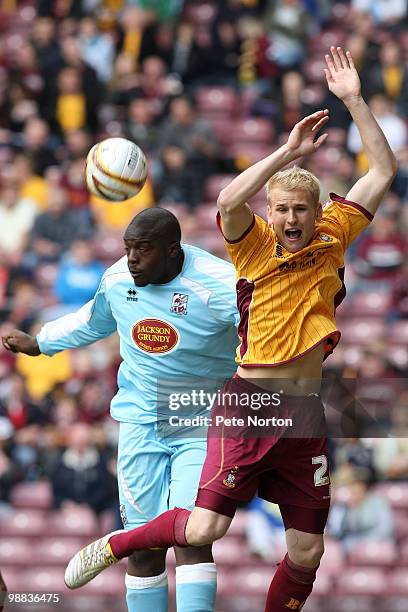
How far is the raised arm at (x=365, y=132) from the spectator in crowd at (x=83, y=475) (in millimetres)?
6810

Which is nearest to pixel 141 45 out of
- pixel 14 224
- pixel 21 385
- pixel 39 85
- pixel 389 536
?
pixel 39 85

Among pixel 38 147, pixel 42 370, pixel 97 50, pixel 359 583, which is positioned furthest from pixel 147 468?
pixel 97 50

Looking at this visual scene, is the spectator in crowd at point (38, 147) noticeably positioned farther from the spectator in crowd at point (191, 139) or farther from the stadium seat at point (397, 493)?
the stadium seat at point (397, 493)

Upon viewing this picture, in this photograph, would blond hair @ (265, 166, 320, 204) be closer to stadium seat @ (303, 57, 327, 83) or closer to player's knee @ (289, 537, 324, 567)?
player's knee @ (289, 537, 324, 567)

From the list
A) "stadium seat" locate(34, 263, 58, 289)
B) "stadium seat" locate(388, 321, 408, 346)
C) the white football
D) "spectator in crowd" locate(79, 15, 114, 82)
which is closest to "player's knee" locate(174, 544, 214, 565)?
the white football

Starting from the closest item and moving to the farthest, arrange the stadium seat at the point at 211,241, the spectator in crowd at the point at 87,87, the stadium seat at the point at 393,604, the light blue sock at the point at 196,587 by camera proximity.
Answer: the light blue sock at the point at 196,587
the stadium seat at the point at 393,604
the stadium seat at the point at 211,241
the spectator in crowd at the point at 87,87

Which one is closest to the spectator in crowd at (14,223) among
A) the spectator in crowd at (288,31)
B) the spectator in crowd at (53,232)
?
the spectator in crowd at (53,232)

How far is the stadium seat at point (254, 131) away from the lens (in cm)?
1797

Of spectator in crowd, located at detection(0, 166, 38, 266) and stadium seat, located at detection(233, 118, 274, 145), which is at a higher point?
stadium seat, located at detection(233, 118, 274, 145)

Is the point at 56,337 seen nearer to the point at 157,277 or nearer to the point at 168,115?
the point at 157,277

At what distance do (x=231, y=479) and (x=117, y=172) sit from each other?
2.19m

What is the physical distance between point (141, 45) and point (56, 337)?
411 inches

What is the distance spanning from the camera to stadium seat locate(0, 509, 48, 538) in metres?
14.5

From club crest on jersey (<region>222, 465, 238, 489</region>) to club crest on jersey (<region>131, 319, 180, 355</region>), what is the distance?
3.20 feet
